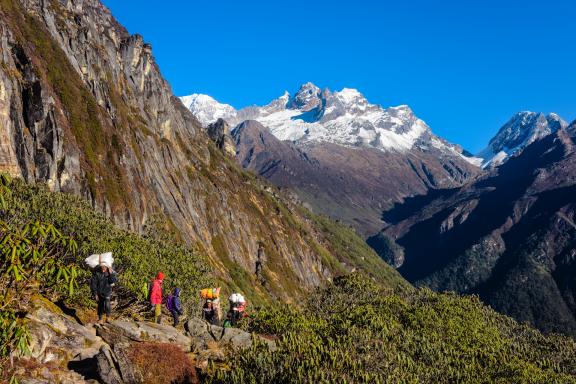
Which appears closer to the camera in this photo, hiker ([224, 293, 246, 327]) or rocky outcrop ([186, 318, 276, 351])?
rocky outcrop ([186, 318, 276, 351])

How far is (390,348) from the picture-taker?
41469 millimetres

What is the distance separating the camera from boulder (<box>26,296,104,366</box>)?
82.2 feet

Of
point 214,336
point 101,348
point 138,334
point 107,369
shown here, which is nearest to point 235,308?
point 214,336

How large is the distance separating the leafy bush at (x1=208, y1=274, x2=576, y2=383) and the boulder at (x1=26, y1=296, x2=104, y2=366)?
7.37 metres

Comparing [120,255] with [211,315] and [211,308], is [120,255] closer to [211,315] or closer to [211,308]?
[211,308]

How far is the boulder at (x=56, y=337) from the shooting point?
25.1m

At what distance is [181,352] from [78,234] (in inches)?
1373

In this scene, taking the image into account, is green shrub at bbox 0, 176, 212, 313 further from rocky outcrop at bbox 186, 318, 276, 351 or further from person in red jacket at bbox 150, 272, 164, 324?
rocky outcrop at bbox 186, 318, 276, 351

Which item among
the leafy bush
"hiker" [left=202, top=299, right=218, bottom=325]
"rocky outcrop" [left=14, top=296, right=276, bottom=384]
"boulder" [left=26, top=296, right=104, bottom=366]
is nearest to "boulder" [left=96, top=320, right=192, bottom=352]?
"rocky outcrop" [left=14, top=296, right=276, bottom=384]

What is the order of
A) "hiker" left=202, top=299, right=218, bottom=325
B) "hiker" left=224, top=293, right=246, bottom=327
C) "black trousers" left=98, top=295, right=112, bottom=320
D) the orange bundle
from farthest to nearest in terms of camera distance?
"hiker" left=224, top=293, right=246, bottom=327, the orange bundle, "hiker" left=202, top=299, right=218, bottom=325, "black trousers" left=98, top=295, right=112, bottom=320

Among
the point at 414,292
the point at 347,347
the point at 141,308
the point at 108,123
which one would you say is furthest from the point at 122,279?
the point at 108,123

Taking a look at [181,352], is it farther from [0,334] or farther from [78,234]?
[78,234]

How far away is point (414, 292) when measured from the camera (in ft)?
451

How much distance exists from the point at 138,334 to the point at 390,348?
21.6 meters
